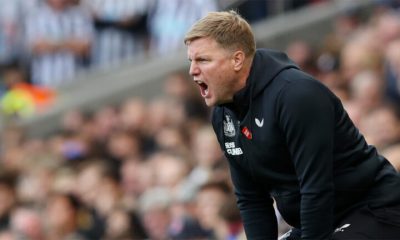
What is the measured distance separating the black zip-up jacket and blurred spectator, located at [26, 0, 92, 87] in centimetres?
961

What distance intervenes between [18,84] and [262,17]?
357 centimetres

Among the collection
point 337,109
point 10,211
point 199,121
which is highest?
point 337,109

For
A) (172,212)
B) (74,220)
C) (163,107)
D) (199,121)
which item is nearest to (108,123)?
(163,107)

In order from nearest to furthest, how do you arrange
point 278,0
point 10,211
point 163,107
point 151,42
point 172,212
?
point 172,212
point 10,211
point 163,107
point 278,0
point 151,42

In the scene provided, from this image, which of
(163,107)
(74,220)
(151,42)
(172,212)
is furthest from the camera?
(151,42)

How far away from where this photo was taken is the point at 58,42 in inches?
558

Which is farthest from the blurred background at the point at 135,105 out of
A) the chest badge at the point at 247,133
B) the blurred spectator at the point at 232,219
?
the chest badge at the point at 247,133

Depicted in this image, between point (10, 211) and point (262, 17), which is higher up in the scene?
point (262, 17)

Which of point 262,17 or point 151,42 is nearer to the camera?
point 262,17

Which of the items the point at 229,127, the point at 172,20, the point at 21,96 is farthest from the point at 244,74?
the point at 21,96

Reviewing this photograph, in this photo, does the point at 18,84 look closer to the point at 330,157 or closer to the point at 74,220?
the point at 74,220

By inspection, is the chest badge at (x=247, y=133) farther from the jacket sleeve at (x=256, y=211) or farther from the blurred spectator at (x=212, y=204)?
the blurred spectator at (x=212, y=204)

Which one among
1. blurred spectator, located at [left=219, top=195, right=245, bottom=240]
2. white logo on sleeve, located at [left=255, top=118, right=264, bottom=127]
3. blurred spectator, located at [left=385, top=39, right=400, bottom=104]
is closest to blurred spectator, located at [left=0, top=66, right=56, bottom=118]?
blurred spectator, located at [left=385, top=39, right=400, bottom=104]

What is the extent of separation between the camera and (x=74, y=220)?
904 cm
